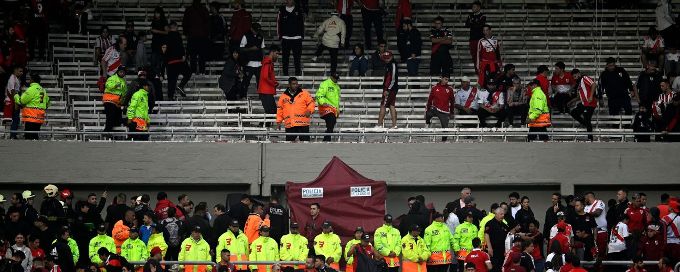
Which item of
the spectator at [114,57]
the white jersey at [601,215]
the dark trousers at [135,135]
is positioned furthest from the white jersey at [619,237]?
the spectator at [114,57]

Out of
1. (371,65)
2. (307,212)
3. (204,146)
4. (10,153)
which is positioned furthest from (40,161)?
(371,65)

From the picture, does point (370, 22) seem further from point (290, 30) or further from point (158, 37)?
point (158, 37)

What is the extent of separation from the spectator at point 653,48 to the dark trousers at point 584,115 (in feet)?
8.72

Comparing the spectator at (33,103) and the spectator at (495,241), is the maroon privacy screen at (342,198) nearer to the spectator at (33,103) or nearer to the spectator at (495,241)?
the spectator at (495,241)

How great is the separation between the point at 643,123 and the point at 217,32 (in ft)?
29.1

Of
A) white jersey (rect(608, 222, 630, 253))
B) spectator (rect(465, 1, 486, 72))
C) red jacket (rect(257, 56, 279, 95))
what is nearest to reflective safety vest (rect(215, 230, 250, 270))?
red jacket (rect(257, 56, 279, 95))

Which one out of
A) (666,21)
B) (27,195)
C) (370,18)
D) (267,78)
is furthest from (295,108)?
(666,21)

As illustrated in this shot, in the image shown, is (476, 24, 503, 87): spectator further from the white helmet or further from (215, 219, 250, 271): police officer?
the white helmet

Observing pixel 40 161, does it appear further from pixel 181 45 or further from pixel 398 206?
pixel 398 206

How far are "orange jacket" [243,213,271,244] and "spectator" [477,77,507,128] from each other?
6.23 m

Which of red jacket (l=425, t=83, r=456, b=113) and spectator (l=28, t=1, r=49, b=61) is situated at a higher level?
spectator (l=28, t=1, r=49, b=61)

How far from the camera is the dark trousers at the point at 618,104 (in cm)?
3353

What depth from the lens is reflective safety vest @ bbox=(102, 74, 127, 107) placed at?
3206 cm

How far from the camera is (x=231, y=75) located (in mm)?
33781
